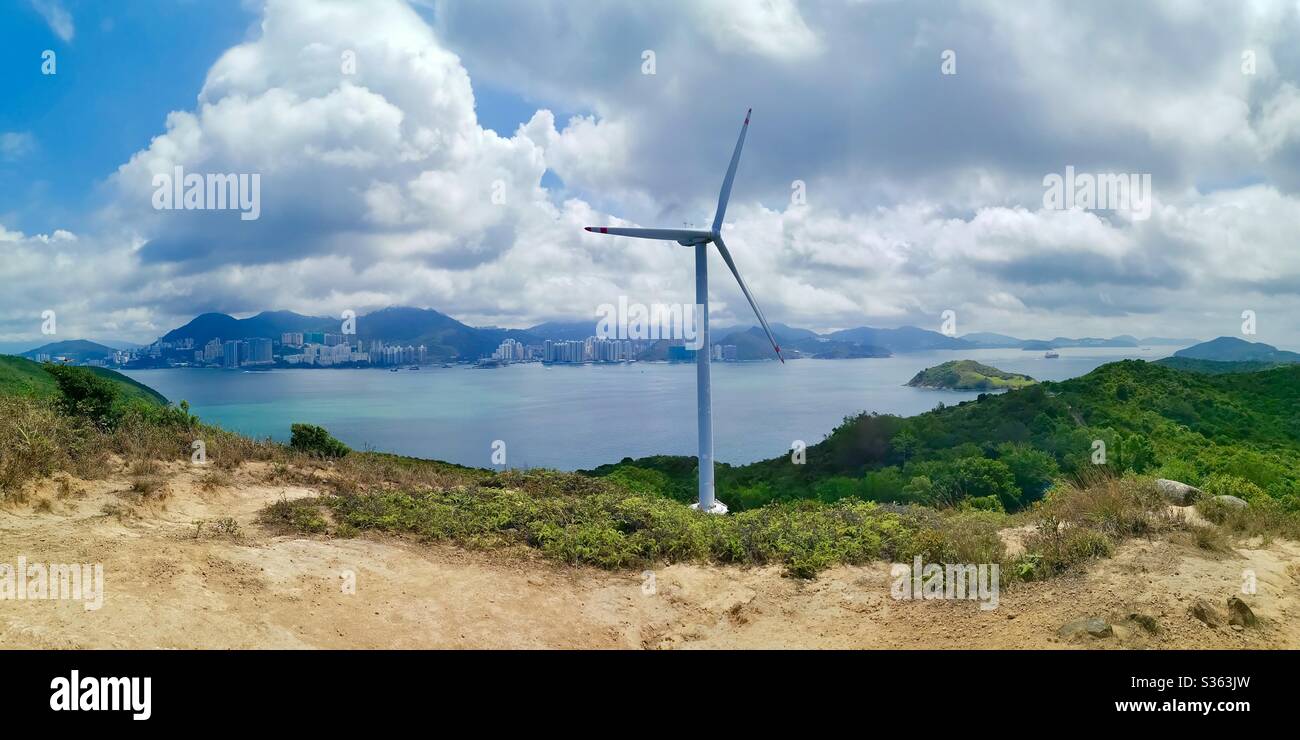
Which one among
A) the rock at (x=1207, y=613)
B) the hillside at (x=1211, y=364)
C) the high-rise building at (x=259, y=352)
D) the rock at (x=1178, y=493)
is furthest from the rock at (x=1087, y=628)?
the high-rise building at (x=259, y=352)

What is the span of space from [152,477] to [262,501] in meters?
2.12

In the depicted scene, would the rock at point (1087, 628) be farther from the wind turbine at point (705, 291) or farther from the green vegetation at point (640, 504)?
the wind turbine at point (705, 291)

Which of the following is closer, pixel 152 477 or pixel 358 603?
pixel 358 603

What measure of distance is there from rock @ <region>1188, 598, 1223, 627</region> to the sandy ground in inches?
3.8

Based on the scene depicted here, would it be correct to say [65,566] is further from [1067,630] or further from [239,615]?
[1067,630]

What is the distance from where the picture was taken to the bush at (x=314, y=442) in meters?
20.8

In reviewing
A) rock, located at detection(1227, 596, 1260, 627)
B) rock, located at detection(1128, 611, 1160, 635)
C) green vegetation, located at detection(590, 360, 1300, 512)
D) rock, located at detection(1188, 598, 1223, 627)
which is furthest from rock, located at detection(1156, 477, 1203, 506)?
green vegetation, located at detection(590, 360, 1300, 512)

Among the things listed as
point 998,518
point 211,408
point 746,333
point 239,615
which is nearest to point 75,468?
point 239,615

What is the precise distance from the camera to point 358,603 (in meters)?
9.12

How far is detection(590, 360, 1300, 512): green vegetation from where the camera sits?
28.3 meters

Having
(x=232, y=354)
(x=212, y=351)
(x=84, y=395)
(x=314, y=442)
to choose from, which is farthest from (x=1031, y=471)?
(x=212, y=351)

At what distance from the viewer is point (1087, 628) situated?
8.16 m

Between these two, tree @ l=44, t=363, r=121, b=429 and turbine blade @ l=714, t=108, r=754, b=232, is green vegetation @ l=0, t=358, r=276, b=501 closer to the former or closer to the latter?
tree @ l=44, t=363, r=121, b=429

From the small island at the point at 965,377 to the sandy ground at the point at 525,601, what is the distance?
245 feet
